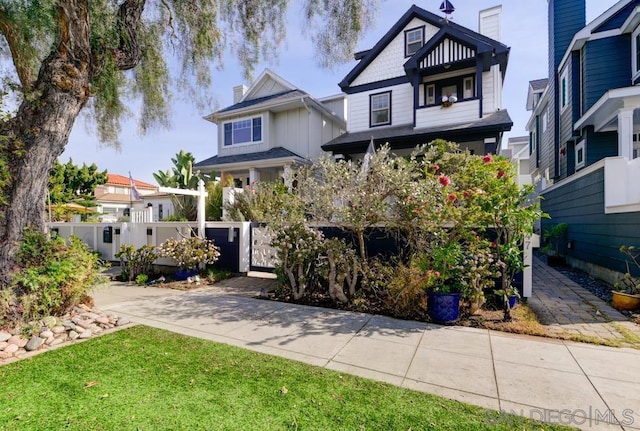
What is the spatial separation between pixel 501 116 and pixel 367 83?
5.32 meters

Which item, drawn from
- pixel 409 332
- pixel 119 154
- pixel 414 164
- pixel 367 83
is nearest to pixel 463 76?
pixel 367 83

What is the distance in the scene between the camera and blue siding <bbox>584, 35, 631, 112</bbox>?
977 cm

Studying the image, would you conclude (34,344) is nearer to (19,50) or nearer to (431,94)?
(19,50)

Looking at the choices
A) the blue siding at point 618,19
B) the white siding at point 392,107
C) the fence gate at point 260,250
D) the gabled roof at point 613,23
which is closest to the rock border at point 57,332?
the fence gate at point 260,250

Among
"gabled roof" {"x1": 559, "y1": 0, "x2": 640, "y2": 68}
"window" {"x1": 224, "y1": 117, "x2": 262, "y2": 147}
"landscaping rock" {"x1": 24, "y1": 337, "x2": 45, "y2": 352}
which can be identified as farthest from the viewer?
"window" {"x1": 224, "y1": 117, "x2": 262, "y2": 147}

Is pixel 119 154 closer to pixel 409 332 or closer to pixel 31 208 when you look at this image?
pixel 31 208

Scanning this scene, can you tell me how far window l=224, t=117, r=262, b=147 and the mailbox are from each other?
6.76 meters

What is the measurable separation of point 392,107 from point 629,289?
9345 mm

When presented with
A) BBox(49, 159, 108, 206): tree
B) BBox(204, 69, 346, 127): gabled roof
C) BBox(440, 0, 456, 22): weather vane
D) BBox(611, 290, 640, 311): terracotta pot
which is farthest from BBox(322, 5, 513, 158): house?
BBox(49, 159, 108, 206): tree

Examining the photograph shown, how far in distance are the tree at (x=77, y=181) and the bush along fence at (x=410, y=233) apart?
1809cm

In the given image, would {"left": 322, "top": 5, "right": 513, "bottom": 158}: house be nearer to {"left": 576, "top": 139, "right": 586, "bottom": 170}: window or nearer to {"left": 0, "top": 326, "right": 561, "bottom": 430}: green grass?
{"left": 576, "top": 139, "right": 586, "bottom": 170}: window

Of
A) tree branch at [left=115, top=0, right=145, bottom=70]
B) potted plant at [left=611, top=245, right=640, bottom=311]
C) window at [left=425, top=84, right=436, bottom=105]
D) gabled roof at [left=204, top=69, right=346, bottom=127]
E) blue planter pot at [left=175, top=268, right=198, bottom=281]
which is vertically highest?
gabled roof at [left=204, top=69, right=346, bottom=127]

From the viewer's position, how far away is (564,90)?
12.3 metres

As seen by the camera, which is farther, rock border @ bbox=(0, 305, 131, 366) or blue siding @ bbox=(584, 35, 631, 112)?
blue siding @ bbox=(584, 35, 631, 112)
